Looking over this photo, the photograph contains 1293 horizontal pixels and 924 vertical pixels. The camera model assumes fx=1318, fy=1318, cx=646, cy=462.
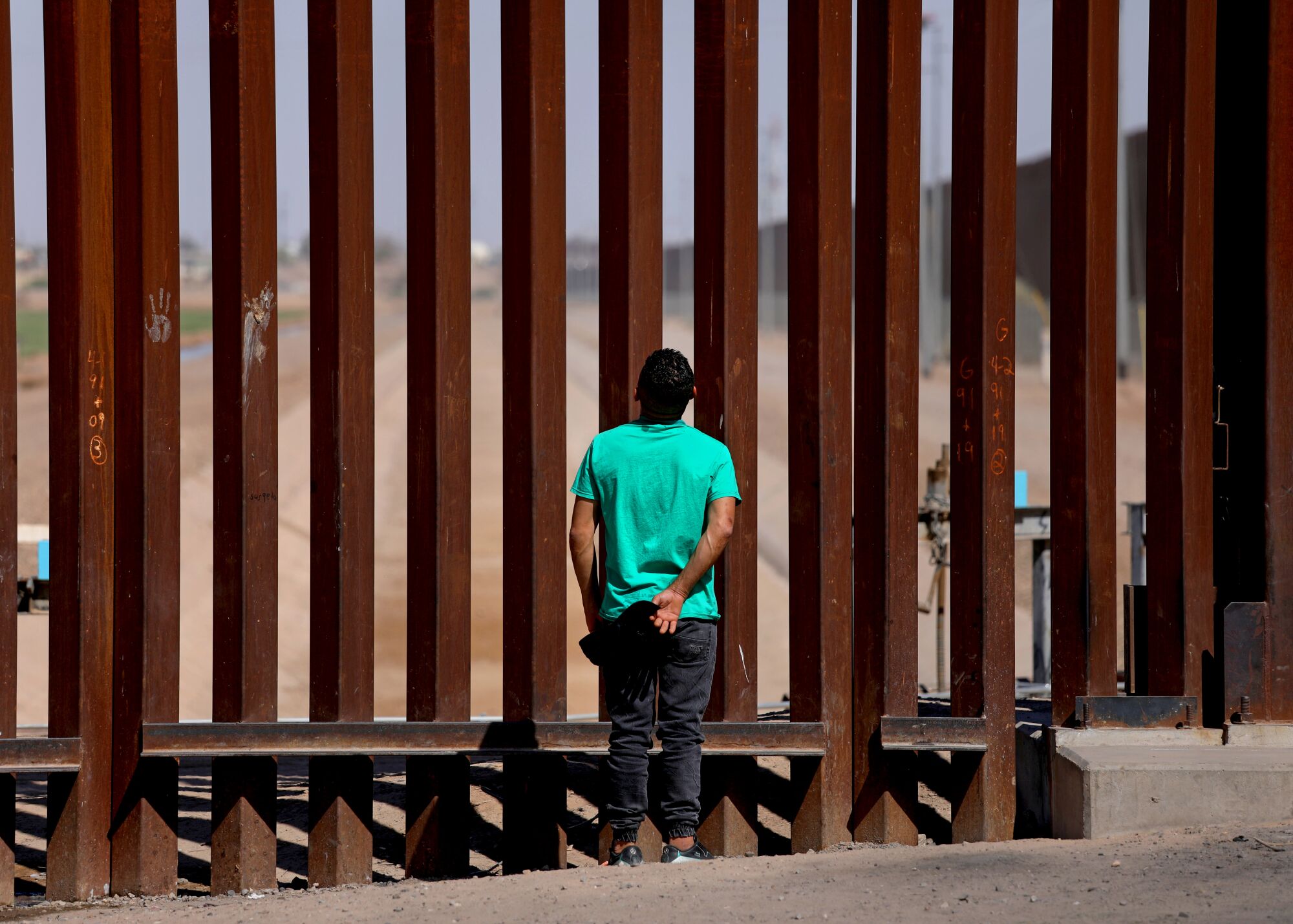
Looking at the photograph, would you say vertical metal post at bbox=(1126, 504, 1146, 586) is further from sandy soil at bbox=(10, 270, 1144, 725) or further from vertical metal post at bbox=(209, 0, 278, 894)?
vertical metal post at bbox=(209, 0, 278, 894)

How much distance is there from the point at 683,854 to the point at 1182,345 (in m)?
2.37

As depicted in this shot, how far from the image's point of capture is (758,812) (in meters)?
4.86

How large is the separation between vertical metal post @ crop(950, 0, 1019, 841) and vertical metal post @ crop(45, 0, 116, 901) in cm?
286

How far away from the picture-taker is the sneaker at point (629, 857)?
400 centimetres

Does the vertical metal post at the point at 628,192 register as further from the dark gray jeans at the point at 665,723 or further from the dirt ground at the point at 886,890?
the dirt ground at the point at 886,890

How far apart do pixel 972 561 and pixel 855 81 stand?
169cm

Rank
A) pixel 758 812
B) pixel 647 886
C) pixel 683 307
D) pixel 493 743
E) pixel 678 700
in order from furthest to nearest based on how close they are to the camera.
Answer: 1. pixel 683 307
2. pixel 758 812
3. pixel 493 743
4. pixel 678 700
5. pixel 647 886

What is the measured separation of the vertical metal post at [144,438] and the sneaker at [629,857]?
153 centimetres

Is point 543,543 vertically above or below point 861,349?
below

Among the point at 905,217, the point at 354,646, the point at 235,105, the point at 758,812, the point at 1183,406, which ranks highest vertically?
the point at 235,105

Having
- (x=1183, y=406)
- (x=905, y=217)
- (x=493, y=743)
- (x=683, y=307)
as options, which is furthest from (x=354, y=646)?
(x=683, y=307)

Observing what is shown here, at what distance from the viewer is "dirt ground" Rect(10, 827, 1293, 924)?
3.32 metres

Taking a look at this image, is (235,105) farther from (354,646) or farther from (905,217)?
(905,217)

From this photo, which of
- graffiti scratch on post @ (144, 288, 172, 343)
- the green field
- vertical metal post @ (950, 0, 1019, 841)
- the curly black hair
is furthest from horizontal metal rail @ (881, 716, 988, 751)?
the green field
